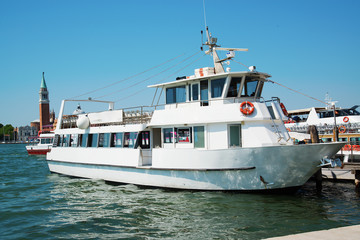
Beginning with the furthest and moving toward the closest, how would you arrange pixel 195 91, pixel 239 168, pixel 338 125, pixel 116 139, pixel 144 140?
pixel 338 125, pixel 116 139, pixel 144 140, pixel 195 91, pixel 239 168

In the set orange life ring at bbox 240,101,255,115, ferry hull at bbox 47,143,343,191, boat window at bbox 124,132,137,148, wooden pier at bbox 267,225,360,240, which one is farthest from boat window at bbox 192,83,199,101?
wooden pier at bbox 267,225,360,240

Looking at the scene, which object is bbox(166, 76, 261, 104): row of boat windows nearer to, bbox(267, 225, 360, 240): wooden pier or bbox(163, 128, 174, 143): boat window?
bbox(163, 128, 174, 143): boat window

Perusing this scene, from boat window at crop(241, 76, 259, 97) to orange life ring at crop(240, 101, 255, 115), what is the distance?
1131 millimetres

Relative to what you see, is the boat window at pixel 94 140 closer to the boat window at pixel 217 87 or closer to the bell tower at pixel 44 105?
the boat window at pixel 217 87

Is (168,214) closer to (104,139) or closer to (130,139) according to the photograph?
(130,139)

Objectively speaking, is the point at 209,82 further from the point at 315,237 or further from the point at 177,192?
the point at 315,237

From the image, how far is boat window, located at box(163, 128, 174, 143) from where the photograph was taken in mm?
13016

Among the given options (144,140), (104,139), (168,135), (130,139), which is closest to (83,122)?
(104,139)

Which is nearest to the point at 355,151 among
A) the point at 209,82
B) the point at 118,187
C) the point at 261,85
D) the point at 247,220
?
the point at 261,85

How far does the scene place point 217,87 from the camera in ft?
40.3

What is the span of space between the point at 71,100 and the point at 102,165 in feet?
18.5

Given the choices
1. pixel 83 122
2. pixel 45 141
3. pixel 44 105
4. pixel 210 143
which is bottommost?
pixel 45 141

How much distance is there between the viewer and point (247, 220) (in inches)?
342

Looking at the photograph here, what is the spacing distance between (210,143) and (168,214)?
348cm
